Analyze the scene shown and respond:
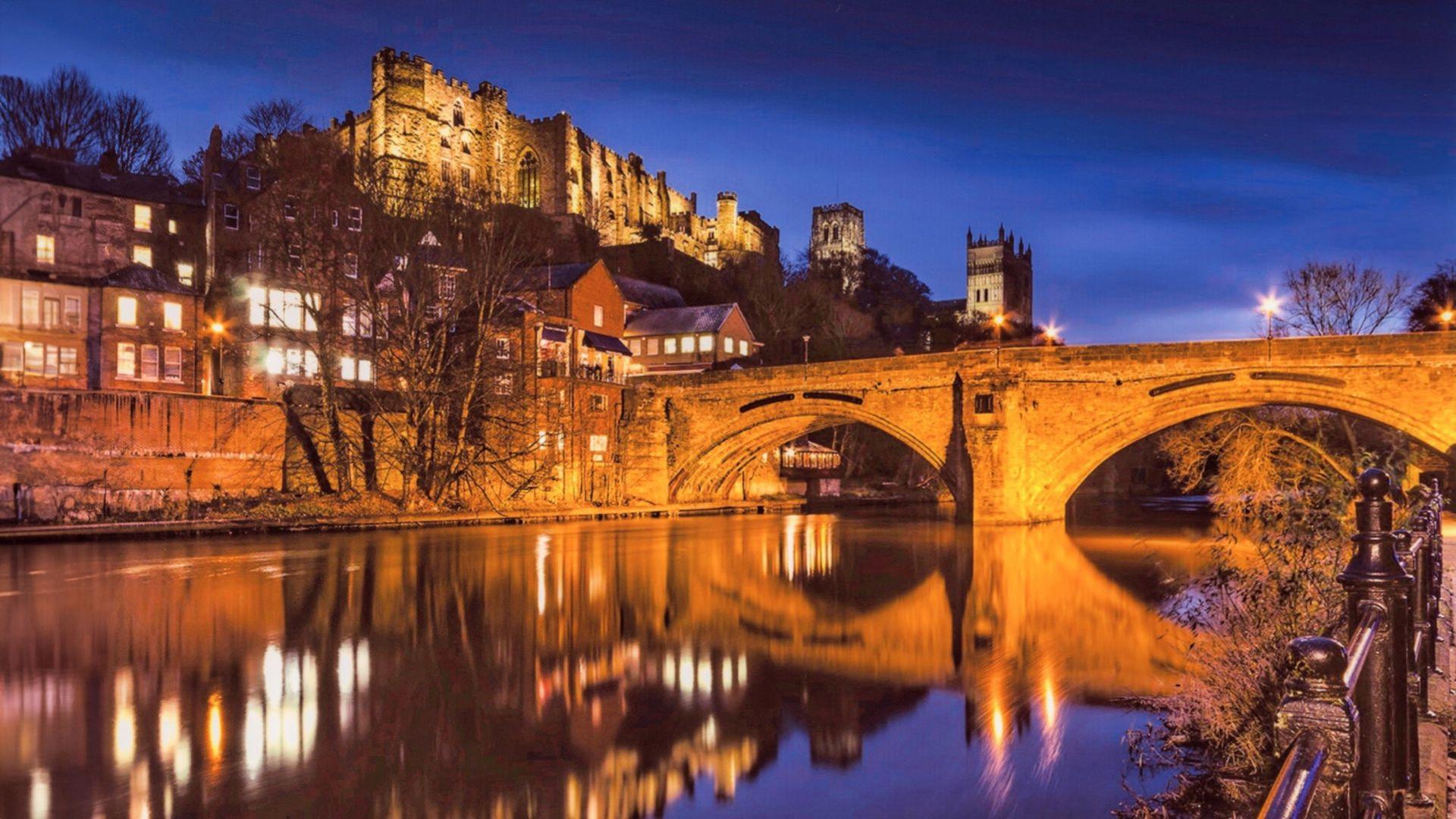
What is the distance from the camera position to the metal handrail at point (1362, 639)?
289 cm

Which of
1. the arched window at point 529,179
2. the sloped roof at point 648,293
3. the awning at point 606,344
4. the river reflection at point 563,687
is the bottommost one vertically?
the river reflection at point 563,687

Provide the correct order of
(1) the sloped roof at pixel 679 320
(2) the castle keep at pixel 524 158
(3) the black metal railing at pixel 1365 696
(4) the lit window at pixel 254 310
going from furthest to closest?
(2) the castle keep at pixel 524 158 → (1) the sloped roof at pixel 679 320 → (4) the lit window at pixel 254 310 → (3) the black metal railing at pixel 1365 696

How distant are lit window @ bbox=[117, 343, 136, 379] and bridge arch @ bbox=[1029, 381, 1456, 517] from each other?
35991 mm

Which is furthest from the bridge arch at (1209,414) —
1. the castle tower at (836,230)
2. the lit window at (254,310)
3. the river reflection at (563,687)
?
the castle tower at (836,230)

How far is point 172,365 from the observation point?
42.9 meters

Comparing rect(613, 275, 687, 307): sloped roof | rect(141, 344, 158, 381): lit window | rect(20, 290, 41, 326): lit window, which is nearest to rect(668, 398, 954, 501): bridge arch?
rect(613, 275, 687, 307): sloped roof

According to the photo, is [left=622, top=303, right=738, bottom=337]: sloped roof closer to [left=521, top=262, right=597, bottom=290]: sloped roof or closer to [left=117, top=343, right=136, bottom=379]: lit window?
[left=521, top=262, right=597, bottom=290]: sloped roof

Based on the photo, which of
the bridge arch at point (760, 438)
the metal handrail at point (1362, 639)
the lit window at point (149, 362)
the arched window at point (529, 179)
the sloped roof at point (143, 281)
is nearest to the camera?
the metal handrail at point (1362, 639)

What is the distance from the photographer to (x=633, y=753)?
900 cm

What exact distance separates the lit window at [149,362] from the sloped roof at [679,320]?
2575cm

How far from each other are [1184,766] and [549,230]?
6644cm

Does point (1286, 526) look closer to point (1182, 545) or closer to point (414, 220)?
point (1182, 545)

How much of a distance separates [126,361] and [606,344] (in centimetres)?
2160

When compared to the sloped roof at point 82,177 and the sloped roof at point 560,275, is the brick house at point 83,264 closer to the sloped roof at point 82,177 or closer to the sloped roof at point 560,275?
the sloped roof at point 82,177
